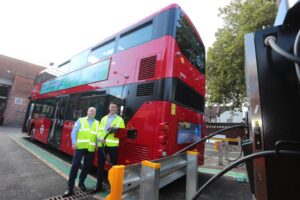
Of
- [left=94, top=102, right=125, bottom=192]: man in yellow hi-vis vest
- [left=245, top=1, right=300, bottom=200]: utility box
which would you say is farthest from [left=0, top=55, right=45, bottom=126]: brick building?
[left=245, top=1, right=300, bottom=200]: utility box

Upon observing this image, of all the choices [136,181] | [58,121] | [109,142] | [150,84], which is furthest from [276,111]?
[58,121]

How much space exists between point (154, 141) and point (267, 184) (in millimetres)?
2140

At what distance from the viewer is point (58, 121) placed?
6.34 m

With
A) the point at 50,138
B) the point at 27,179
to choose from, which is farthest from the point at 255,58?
the point at 50,138

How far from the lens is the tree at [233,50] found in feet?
34.1

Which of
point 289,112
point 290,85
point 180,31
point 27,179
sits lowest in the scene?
point 27,179

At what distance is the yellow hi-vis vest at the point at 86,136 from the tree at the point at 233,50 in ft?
35.2

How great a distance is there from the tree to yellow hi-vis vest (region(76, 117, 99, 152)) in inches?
422

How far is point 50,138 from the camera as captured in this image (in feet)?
22.1

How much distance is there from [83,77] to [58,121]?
2.10 m

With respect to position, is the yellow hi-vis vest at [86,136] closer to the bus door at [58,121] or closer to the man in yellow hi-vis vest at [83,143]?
the man in yellow hi-vis vest at [83,143]

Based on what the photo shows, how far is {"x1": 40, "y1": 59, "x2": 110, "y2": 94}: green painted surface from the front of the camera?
4800 millimetres

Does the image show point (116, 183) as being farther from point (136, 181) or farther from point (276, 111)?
point (276, 111)

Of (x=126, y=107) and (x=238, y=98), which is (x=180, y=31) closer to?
(x=126, y=107)
